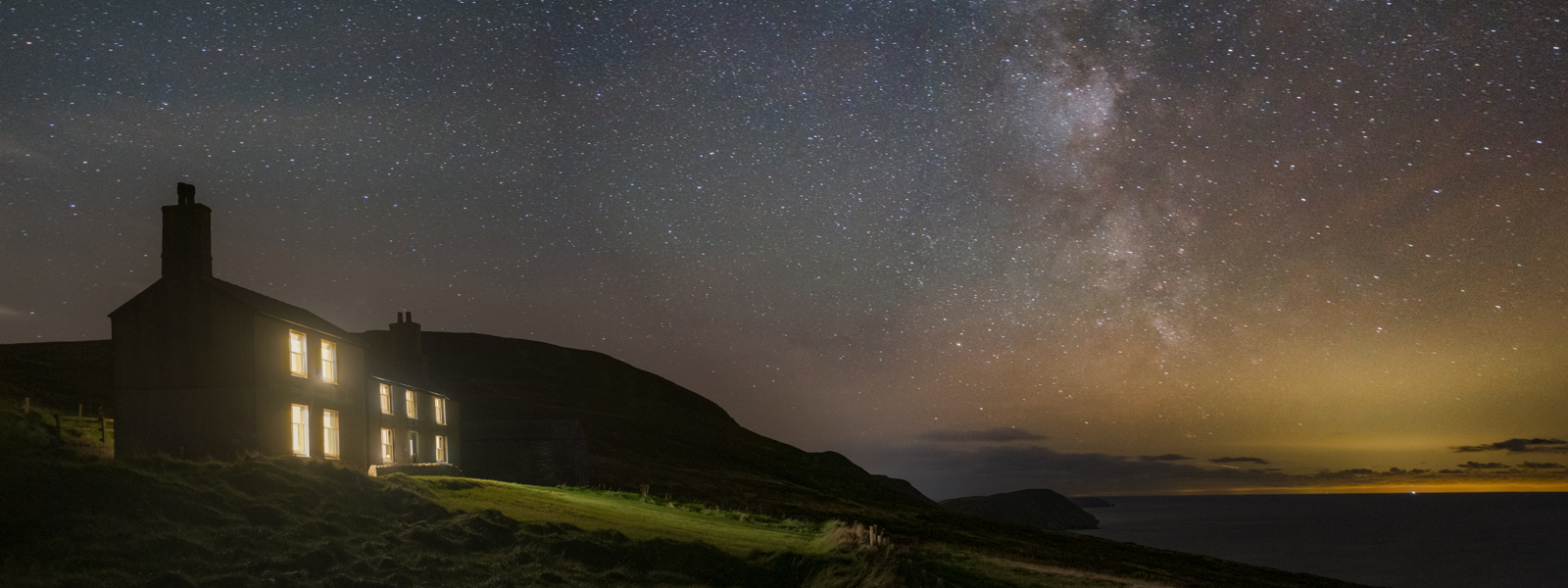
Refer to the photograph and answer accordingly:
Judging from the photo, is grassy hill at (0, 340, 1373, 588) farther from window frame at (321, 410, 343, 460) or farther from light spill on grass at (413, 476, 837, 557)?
window frame at (321, 410, 343, 460)

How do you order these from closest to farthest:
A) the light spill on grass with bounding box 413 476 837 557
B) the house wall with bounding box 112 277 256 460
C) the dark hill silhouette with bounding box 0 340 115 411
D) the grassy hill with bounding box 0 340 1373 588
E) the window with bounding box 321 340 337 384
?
the grassy hill with bounding box 0 340 1373 588 < the light spill on grass with bounding box 413 476 837 557 < the house wall with bounding box 112 277 256 460 < the window with bounding box 321 340 337 384 < the dark hill silhouette with bounding box 0 340 115 411

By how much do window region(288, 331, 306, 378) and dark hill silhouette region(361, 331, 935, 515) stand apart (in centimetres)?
1824

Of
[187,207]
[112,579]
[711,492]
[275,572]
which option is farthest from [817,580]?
[711,492]

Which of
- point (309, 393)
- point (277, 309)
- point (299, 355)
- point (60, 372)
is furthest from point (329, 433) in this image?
point (60, 372)

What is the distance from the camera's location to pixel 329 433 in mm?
36219

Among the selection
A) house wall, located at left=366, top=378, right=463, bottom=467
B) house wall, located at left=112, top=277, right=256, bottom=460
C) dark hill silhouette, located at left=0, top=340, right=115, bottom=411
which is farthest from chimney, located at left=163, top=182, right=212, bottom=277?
dark hill silhouette, located at left=0, top=340, right=115, bottom=411

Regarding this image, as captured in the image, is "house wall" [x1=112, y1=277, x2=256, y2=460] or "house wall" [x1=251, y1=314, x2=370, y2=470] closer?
"house wall" [x1=112, y1=277, x2=256, y2=460]

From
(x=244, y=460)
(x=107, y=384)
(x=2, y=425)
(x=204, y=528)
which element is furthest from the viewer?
(x=107, y=384)

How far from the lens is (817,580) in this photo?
2480 centimetres

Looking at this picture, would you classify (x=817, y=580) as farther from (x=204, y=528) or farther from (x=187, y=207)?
(x=187, y=207)

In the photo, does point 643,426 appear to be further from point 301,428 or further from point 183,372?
point 183,372

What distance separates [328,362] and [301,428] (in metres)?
3.48

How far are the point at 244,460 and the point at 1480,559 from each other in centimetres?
16108

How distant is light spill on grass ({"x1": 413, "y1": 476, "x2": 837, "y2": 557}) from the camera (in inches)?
1134
